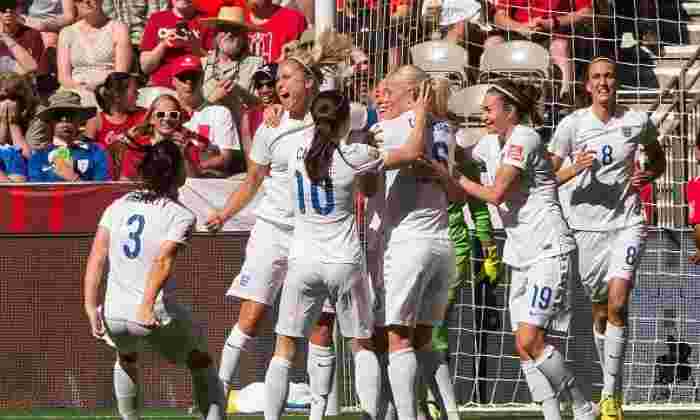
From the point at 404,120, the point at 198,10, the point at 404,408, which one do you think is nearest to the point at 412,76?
the point at 404,120

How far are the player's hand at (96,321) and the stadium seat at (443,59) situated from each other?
6028 mm

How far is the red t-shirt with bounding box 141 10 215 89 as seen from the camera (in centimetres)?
→ 1448

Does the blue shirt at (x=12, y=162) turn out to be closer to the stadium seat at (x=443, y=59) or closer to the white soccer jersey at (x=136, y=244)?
the stadium seat at (x=443, y=59)

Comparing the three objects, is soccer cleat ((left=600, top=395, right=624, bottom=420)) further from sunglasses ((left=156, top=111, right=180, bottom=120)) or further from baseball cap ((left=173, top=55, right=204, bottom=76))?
baseball cap ((left=173, top=55, right=204, bottom=76))

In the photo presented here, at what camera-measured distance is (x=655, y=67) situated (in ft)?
51.0

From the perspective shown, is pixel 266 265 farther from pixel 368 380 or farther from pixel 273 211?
pixel 368 380

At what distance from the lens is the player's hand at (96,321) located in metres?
8.23

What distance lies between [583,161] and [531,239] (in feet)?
3.49

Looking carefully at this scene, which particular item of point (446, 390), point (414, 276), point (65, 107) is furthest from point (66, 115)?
point (414, 276)

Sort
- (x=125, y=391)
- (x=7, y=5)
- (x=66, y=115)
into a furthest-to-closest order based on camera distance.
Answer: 1. (x=7, y=5)
2. (x=66, y=115)
3. (x=125, y=391)

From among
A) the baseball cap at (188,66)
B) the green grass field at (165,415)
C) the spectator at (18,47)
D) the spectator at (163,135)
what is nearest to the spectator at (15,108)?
the spectator at (18,47)

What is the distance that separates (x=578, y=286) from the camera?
1269 cm

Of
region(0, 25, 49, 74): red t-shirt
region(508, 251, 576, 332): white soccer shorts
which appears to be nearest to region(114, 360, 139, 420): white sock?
region(508, 251, 576, 332): white soccer shorts

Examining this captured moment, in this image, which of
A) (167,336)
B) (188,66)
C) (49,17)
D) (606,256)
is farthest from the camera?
(49,17)
